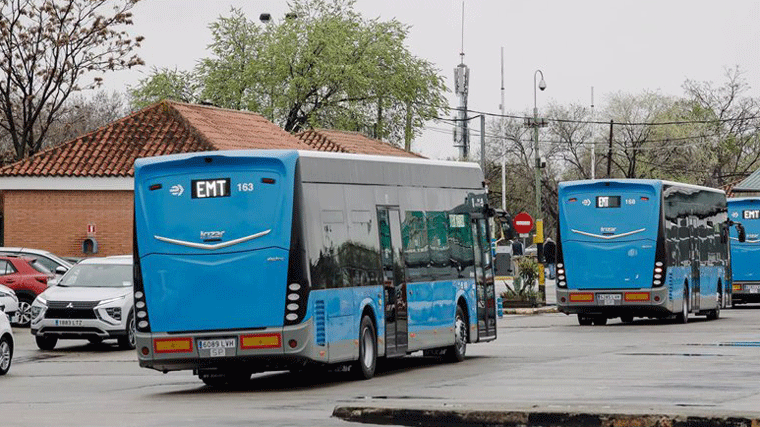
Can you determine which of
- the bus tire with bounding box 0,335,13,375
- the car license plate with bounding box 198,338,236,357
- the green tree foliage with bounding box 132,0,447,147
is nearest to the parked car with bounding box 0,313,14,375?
the bus tire with bounding box 0,335,13,375

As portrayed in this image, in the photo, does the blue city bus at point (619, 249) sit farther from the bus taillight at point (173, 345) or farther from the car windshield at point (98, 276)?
the bus taillight at point (173, 345)

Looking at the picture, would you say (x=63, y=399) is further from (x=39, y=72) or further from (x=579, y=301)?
(x=39, y=72)

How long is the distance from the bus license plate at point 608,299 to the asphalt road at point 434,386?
4.51 meters

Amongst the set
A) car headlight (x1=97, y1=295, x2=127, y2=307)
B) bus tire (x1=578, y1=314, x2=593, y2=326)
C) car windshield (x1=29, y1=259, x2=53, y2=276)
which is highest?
car windshield (x1=29, y1=259, x2=53, y2=276)

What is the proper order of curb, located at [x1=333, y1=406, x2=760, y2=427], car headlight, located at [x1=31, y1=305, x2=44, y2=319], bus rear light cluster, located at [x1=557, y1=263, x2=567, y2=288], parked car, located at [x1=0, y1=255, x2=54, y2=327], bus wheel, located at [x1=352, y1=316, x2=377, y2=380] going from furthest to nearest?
parked car, located at [x1=0, y1=255, x2=54, y2=327] → bus rear light cluster, located at [x1=557, y1=263, x2=567, y2=288] → car headlight, located at [x1=31, y1=305, x2=44, y2=319] → bus wheel, located at [x1=352, y1=316, x2=377, y2=380] → curb, located at [x1=333, y1=406, x2=760, y2=427]

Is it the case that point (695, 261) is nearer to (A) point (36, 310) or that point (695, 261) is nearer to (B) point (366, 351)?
(A) point (36, 310)

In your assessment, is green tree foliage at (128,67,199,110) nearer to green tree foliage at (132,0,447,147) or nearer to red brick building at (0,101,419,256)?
green tree foliage at (132,0,447,147)

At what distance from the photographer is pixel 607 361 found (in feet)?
78.4

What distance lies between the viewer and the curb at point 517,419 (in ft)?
44.9

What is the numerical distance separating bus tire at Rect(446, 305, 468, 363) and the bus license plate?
11.3 metres

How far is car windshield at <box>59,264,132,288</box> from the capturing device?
1254 inches

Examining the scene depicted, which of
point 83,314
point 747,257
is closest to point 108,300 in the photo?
point 83,314

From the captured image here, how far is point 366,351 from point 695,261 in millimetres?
19287

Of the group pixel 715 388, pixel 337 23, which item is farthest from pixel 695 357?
pixel 337 23
